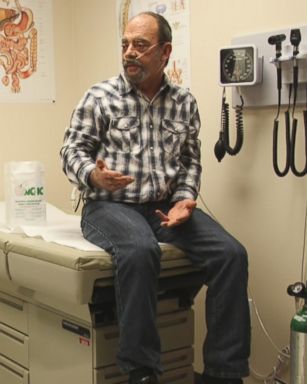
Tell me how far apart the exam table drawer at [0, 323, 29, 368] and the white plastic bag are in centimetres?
36

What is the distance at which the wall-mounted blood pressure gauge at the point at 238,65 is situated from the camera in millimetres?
1844

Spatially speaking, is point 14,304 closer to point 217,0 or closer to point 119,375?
point 119,375

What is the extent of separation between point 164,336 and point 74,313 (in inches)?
10.8

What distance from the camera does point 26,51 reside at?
8.63 ft

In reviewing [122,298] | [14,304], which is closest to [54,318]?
[14,304]

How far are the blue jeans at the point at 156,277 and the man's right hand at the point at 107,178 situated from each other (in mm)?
93

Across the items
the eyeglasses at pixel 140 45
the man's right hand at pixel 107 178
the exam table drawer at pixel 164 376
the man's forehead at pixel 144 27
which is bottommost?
the exam table drawer at pixel 164 376

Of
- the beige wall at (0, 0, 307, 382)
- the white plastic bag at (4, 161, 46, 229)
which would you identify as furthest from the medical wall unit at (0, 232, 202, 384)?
the beige wall at (0, 0, 307, 382)

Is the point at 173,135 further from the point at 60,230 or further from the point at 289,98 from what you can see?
the point at 60,230

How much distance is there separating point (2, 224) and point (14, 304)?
270 millimetres

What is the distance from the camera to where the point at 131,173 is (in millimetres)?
1803

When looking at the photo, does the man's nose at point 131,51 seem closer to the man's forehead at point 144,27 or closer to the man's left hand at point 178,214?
the man's forehead at point 144,27

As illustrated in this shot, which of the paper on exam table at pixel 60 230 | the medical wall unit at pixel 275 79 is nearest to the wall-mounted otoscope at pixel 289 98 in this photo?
the medical wall unit at pixel 275 79

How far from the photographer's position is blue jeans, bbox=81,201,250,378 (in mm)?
1530
